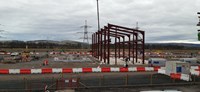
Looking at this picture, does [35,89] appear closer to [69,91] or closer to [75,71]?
[69,91]

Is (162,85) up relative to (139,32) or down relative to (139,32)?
down

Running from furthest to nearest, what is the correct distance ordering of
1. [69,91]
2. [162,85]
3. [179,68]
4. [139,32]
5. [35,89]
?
1. [139,32]
2. [179,68]
3. [162,85]
4. [35,89]
5. [69,91]

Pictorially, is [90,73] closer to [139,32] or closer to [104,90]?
[104,90]

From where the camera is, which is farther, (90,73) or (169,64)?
(90,73)

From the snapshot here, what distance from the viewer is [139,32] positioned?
4831 centimetres

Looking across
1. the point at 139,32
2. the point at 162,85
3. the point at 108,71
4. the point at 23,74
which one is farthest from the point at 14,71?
the point at 139,32

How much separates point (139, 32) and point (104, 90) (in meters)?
28.8

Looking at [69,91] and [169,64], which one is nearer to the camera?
[69,91]

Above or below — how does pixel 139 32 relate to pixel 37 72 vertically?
above

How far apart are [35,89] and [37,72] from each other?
1259cm

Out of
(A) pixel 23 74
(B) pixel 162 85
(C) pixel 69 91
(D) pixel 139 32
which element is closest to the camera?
(C) pixel 69 91

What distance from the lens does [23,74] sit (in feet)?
108

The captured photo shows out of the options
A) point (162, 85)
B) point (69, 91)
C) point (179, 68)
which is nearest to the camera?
point (69, 91)

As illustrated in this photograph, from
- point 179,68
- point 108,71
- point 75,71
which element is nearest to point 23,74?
point 75,71
